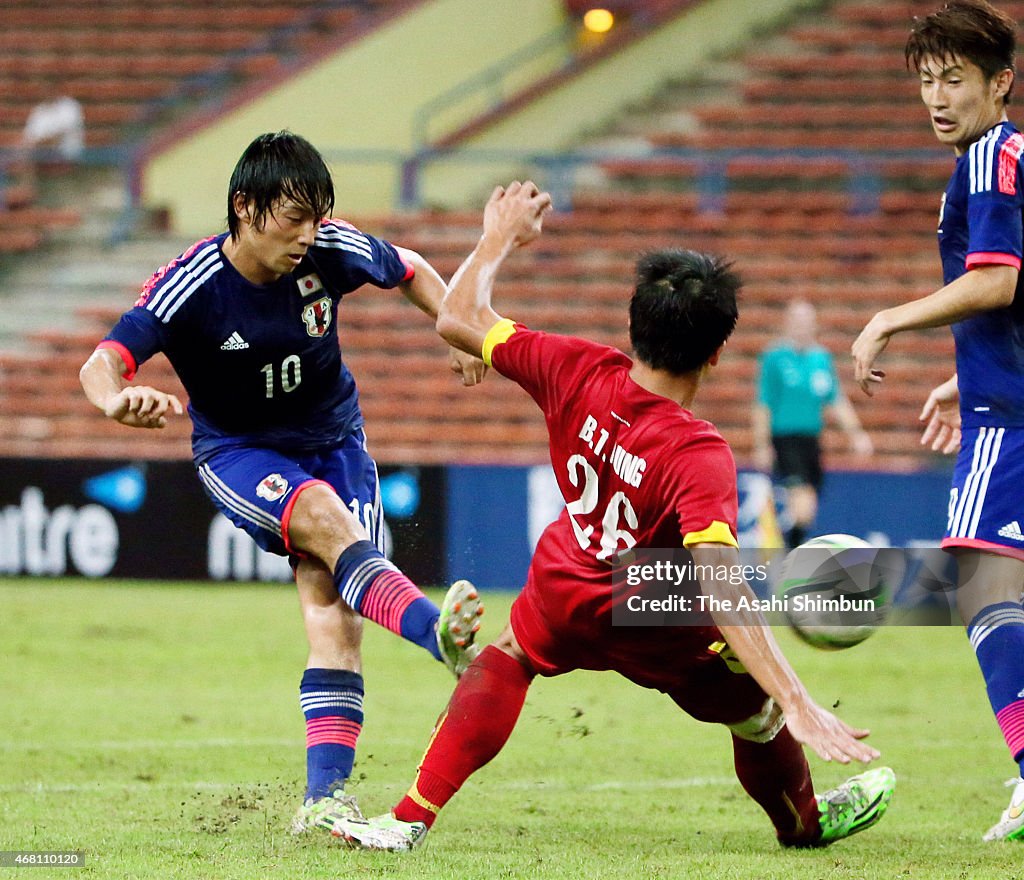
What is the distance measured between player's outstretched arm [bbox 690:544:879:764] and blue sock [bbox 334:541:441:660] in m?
0.91

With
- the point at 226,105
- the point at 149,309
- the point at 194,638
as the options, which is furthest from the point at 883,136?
the point at 149,309

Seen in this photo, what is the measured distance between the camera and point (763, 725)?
446 centimetres

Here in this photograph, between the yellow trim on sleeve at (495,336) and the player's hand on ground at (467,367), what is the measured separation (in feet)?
1.60

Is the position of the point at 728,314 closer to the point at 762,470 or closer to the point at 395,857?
the point at 395,857

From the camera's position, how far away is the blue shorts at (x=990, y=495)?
4520mm

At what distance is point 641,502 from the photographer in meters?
4.12

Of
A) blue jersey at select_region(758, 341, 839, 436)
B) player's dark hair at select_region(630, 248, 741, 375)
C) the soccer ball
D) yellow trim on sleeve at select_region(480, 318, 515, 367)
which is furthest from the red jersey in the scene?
blue jersey at select_region(758, 341, 839, 436)

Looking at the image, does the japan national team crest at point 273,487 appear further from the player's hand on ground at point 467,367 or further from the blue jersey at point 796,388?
the blue jersey at point 796,388

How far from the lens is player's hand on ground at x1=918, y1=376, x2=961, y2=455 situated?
5.26m

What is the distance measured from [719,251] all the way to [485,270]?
12.4 m

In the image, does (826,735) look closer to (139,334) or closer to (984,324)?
(984,324)

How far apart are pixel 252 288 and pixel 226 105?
15471mm

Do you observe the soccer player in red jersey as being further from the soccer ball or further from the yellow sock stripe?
the soccer ball

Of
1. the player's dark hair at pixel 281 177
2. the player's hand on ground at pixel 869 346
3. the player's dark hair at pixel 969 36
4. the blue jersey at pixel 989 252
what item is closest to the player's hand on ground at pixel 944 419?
the blue jersey at pixel 989 252
